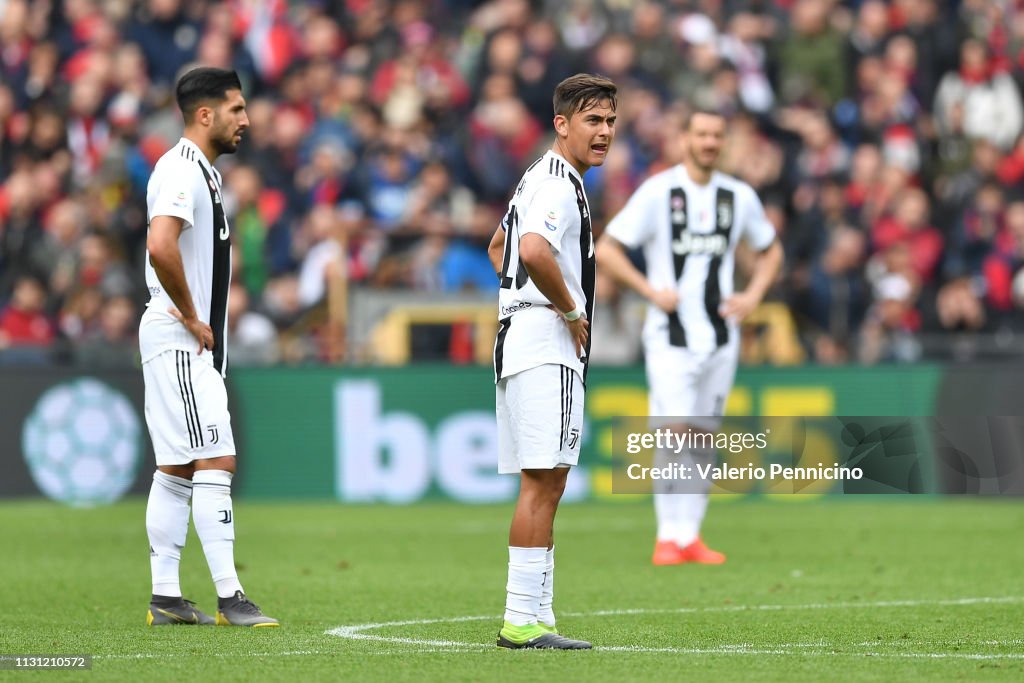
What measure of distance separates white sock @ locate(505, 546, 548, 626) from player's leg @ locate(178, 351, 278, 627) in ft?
5.44

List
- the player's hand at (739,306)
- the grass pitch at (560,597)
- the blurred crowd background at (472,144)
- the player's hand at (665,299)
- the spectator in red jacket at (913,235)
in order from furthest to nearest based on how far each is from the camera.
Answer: the spectator in red jacket at (913,235)
the blurred crowd background at (472,144)
the player's hand at (665,299)
the player's hand at (739,306)
the grass pitch at (560,597)

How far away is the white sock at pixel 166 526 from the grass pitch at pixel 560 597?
281 millimetres

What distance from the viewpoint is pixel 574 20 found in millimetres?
22156

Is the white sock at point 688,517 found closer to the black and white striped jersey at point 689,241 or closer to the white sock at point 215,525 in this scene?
the black and white striped jersey at point 689,241

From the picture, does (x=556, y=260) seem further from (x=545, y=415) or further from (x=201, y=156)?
(x=201, y=156)

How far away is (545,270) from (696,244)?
4850 millimetres

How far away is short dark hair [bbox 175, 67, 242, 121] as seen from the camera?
8953 mm

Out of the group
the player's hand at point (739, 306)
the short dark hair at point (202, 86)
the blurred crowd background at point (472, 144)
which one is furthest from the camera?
the blurred crowd background at point (472, 144)

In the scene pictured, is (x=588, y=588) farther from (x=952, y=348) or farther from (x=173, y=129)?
(x=173, y=129)

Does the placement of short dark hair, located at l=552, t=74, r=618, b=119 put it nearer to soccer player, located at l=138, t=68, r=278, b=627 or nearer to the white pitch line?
soccer player, located at l=138, t=68, r=278, b=627

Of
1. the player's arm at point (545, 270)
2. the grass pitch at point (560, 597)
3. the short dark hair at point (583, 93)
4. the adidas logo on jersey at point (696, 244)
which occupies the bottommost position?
the grass pitch at point (560, 597)

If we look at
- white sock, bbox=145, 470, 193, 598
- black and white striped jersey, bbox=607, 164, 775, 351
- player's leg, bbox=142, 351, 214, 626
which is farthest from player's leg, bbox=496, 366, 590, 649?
black and white striped jersey, bbox=607, 164, 775, 351

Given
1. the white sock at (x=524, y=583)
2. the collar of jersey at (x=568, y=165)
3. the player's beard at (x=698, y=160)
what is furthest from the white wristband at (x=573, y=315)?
the player's beard at (x=698, y=160)

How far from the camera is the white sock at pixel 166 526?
8.96 m
